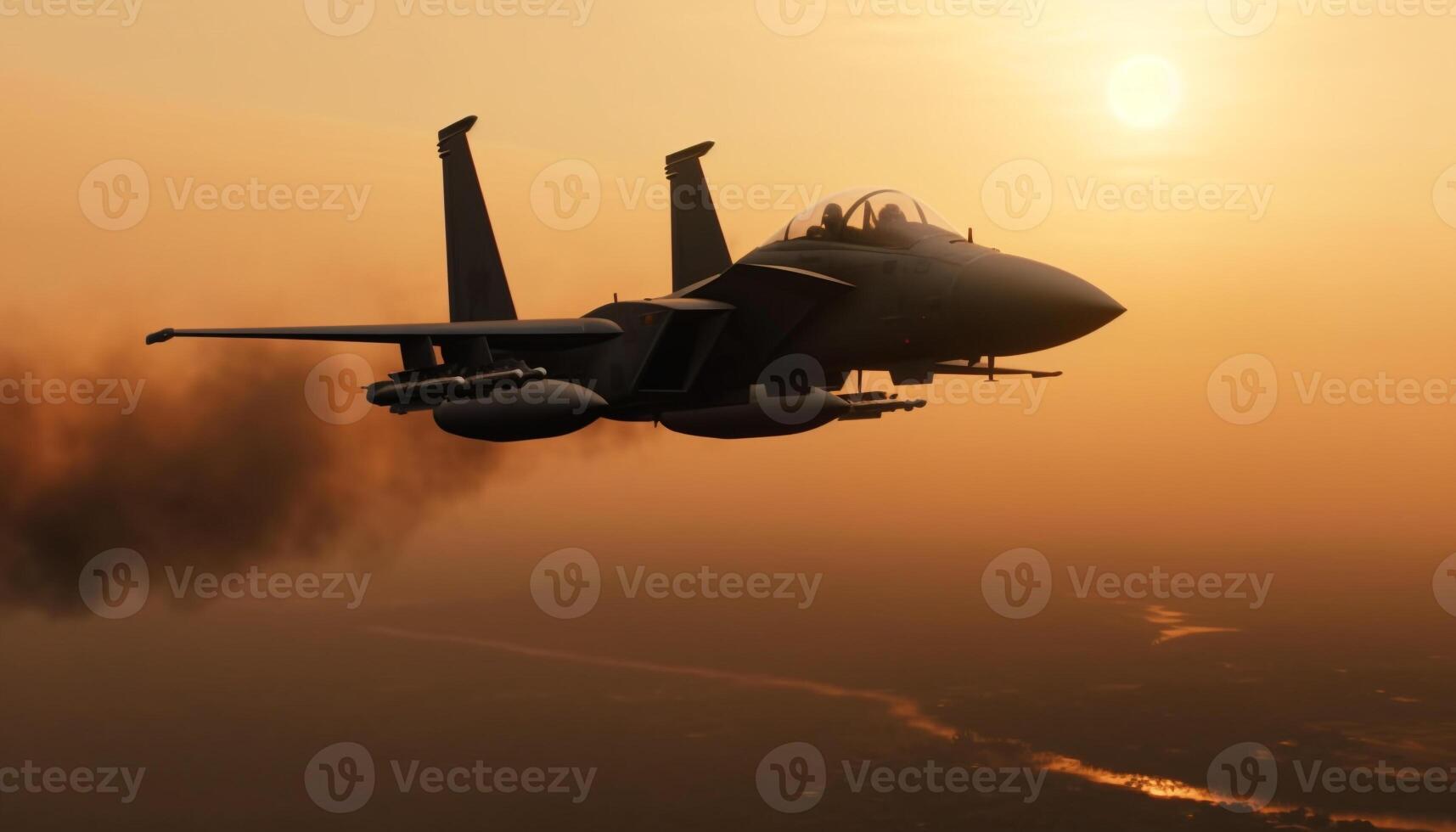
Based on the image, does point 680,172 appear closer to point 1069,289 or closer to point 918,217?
point 918,217

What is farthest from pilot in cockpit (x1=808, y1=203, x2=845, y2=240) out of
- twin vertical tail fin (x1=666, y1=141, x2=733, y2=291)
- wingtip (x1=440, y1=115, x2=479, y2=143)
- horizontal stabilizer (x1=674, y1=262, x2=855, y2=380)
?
wingtip (x1=440, y1=115, x2=479, y2=143)

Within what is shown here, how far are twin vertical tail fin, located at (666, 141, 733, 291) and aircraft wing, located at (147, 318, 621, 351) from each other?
789 centimetres

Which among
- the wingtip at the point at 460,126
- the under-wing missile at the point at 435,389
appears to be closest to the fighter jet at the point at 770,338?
the under-wing missile at the point at 435,389

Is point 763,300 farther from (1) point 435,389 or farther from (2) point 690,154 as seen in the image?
(2) point 690,154

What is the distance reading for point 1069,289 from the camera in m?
18.6

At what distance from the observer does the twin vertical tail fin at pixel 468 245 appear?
2727 cm

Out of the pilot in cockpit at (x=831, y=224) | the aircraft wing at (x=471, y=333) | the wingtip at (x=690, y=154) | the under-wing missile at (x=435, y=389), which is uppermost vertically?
the wingtip at (x=690, y=154)

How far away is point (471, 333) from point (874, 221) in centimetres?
768

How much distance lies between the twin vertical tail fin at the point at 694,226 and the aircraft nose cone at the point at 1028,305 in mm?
11980

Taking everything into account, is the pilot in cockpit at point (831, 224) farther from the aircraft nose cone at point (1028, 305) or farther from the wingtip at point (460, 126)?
the wingtip at point (460, 126)

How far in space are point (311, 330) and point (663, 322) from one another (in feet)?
20.5

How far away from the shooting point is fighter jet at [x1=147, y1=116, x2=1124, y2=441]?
19594 millimetres

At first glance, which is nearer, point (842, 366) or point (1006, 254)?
point (1006, 254)

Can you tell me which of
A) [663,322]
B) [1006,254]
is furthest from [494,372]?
[1006,254]
